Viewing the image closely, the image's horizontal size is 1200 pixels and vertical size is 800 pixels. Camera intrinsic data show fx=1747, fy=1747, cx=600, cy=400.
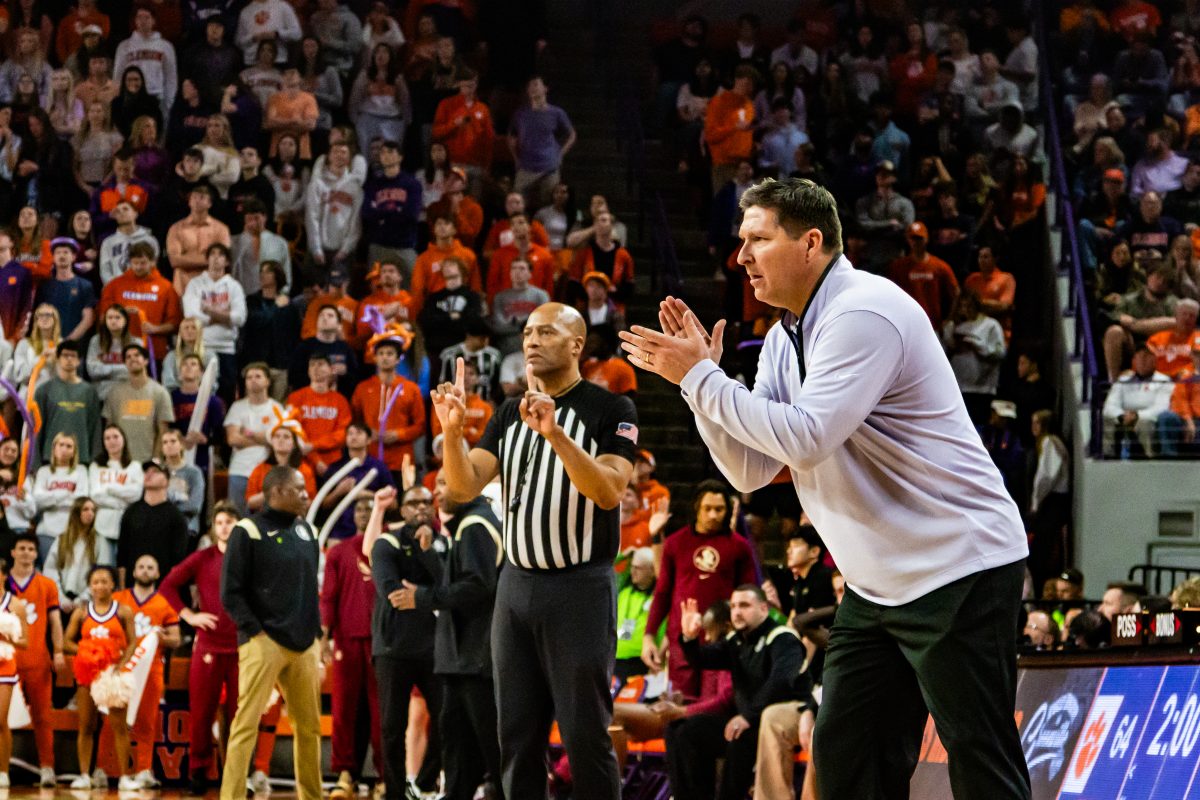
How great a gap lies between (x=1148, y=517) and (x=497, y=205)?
8.03m

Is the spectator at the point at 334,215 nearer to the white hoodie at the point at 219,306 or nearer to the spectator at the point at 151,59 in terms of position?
the white hoodie at the point at 219,306

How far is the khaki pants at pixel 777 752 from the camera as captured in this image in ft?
34.0

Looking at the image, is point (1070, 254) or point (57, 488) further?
point (1070, 254)

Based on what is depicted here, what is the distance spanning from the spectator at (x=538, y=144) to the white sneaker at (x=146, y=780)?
8.47 meters

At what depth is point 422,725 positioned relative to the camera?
12.4 metres

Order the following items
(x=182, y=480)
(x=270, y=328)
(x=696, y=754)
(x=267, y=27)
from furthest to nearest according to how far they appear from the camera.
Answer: (x=267, y=27), (x=270, y=328), (x=182, y=480), (x=696, y=754)

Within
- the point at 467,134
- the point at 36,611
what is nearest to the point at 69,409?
the point at 36,611

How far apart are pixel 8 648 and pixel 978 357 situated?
29.1 ft

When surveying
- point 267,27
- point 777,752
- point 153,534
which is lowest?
point 777,752

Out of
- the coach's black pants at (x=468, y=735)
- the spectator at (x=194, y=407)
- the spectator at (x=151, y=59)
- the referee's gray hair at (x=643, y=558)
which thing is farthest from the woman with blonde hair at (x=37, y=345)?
the coach's black pants at (x=468, y=735)

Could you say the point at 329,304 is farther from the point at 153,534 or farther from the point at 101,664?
the point at 101,664

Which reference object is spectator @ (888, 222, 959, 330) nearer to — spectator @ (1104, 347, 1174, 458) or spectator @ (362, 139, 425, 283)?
spectator @ (1104, 347, 1174, 458)

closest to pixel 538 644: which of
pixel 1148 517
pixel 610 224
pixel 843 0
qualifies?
pixel 1148 517

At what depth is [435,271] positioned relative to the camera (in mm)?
17188
